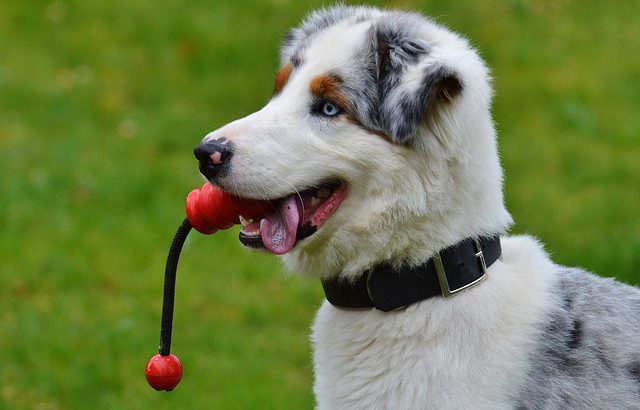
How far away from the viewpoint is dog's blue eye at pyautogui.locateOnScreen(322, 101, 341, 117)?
3.69m

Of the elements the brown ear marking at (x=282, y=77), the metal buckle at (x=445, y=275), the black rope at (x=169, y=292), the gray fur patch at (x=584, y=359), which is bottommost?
the gray fur patch at (x=584, y=359)

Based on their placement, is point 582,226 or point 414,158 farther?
point 582,226

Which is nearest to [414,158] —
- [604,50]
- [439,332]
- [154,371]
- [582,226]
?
[439,332]

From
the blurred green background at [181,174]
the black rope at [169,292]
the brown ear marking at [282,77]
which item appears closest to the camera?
the brown ear marking at [282,77]

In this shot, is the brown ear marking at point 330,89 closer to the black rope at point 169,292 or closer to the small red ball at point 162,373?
the black rope at point 169,292

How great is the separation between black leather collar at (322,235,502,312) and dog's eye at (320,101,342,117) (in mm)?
551

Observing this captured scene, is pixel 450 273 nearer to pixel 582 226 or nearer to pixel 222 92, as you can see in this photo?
pixel 582 226

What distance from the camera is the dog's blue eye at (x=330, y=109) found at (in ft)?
12.1

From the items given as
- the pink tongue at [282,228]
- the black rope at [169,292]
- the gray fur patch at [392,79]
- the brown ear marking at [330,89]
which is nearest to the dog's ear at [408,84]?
the gray fur patch at [392,79]

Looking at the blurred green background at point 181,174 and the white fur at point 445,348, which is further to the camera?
the blurred green background at point 181,174

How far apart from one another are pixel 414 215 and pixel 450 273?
23cm

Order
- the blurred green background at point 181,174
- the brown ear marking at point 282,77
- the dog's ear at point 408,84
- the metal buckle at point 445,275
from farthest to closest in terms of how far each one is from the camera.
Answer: the blurred green background at point 181,174, the brown ear marking at point 282,77, the metal buckle at point 445,275, the dog's ear at point 408,84

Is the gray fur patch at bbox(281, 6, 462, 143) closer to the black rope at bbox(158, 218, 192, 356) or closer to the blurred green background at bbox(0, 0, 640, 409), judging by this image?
the black rope at bbox(158, 218, 192, 356)

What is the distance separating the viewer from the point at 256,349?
21.8ft
